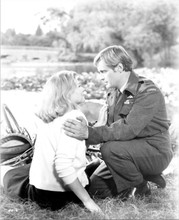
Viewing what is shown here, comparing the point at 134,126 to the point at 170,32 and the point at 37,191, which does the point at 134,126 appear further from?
the point at 170,32

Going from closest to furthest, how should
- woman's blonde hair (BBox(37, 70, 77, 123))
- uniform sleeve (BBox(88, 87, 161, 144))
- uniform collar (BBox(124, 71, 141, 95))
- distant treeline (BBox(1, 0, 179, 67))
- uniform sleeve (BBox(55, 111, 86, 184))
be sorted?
uniform sleeve (BBox(55, 111, 86, 184)), woman's blonde hair (BBox(37, 70, 77, 123)), uniform sleeve (BBox(88, 87, 161, 144)), uniform collar (BBox(124, 71, 141, 95)), distant treeline (BBox(1, 0, 179, 67))

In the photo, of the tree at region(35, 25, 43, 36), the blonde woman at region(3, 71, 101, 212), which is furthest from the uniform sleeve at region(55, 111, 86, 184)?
the tree at region(35, 25, 43, 36)

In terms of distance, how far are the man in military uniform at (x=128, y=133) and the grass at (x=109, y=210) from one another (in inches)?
4.4

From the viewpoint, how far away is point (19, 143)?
275 cm

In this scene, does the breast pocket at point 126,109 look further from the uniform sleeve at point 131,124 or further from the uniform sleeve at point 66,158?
the uniform sleeve at point 66,158

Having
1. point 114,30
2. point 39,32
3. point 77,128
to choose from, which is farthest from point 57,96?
point 114,30

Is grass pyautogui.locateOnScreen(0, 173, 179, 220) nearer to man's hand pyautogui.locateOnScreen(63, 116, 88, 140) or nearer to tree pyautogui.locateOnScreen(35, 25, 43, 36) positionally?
man's hand pyautogui.locateOnScreen(63, 116, 88, 140)

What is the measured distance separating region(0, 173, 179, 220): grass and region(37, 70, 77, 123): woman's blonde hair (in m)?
0.61

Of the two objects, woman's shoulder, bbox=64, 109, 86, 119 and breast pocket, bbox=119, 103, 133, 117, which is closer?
woman's shoulder, bbox=64, 109, 86, 119

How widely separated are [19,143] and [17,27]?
4.60 feet

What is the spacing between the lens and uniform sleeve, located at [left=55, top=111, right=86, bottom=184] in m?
2.21

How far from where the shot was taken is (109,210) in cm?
236

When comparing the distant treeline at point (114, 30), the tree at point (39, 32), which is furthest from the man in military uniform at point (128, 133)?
the tree at point (39, 32)

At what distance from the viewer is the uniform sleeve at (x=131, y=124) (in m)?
2.42
